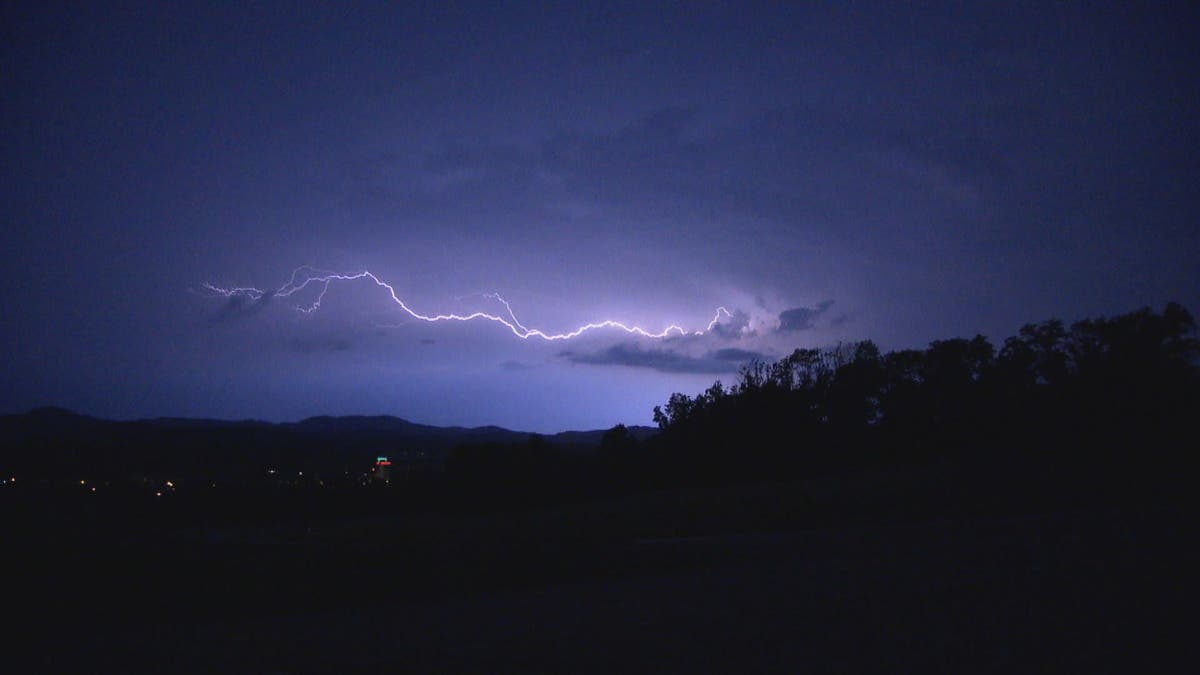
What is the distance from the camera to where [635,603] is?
7996mm

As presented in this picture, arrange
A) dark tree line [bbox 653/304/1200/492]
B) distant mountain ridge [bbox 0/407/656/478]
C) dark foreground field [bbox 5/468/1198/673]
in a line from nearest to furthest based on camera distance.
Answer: dark foreground field [bbox 5/468/1198/673]
dark tree line [bbox 653/304/1200/492]
distant mountain ridge [bbox 0/407/656/478]

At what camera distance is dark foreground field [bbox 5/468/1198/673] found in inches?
228

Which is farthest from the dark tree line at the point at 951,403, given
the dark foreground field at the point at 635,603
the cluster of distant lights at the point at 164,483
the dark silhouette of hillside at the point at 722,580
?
the cluster of distant lights at the point at 164,483

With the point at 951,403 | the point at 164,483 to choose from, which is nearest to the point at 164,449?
the point at 164,483

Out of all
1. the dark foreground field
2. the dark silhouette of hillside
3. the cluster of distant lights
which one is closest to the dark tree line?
the dark silhouette of hillside

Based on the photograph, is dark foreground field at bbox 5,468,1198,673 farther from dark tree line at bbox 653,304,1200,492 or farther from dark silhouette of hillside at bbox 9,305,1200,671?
dark tree line at bbox 653,304,1200,492

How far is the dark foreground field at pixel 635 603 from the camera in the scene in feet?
19.0

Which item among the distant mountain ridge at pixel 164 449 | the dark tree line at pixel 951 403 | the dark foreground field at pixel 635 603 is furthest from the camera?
the distant mountain ridge at pixel 164 449

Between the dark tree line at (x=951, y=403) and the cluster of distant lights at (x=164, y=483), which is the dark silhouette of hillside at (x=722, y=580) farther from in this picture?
the cluster of distant lights at (x=164, y=483)

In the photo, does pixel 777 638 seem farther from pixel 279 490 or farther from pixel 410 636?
pixel 279 490

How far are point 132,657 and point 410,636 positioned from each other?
2121 millimetres

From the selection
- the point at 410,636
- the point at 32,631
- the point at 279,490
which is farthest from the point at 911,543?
the point at 279,490

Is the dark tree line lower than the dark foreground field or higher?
higher

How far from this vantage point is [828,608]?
735 cm
